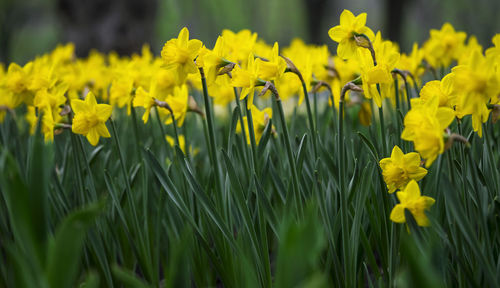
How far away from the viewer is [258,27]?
72.0ft

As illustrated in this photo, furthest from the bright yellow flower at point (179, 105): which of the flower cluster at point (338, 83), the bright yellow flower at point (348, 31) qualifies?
the bright yellow flower at point (348, 31)

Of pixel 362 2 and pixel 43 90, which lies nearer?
pixel 43 90

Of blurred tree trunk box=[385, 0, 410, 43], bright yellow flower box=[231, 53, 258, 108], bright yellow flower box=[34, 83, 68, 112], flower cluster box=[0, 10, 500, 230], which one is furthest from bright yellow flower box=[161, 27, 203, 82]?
blurred tree trunk box=[385, 0, 410, 43]

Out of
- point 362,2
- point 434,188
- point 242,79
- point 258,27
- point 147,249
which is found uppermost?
point 362,2

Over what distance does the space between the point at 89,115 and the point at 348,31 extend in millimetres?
719

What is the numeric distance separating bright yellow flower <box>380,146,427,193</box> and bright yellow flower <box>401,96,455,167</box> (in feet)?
0.40

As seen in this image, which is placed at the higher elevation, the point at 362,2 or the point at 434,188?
the point at 362,2

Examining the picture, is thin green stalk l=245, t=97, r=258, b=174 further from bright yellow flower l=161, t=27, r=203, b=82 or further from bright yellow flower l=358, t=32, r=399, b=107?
bright yellow flower l=358, t=32, r=399, b=107

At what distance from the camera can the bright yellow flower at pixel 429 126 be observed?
81 centimetres

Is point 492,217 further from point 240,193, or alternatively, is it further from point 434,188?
point 240,193

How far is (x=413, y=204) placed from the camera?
2.99ft

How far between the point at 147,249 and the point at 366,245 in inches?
23.8

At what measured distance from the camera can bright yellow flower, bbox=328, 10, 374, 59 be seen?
46.6 inches

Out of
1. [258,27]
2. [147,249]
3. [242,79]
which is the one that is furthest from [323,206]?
[258,27]
